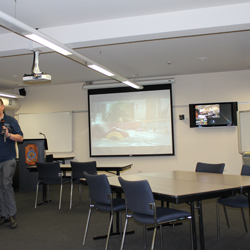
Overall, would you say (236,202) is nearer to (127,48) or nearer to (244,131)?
(127,48)

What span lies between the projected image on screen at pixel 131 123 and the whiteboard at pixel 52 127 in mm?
775

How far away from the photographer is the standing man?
13.6 feet

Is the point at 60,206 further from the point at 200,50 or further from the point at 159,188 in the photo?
the point at 200,50

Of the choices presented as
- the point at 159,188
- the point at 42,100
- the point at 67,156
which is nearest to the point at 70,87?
the point at 42,100

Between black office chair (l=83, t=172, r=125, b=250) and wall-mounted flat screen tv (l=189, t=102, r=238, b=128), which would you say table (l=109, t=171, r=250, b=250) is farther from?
wall-mounted flat screen tv (l=189, t=102, r=238, b=128)

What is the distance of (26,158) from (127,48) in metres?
3.61

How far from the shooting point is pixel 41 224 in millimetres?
4445

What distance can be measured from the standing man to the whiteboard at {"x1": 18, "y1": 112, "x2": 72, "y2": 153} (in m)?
4.44

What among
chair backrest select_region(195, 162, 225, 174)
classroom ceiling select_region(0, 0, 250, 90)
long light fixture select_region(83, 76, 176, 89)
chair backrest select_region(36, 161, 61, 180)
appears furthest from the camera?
long light fixture select_region(83, 76, 176, 89)

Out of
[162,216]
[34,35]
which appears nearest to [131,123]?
[34,35]


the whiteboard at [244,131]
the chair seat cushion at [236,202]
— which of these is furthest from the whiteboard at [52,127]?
the chair seat cushion at [236,202]

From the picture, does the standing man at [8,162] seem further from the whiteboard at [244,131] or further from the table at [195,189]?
the whiteboard at [244,131]

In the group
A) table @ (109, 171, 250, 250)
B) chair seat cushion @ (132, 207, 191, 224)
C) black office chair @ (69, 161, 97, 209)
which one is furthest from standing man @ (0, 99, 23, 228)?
chair seat cushion @ (132, 207, 191, 224)

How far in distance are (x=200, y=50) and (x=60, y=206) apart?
4030mm
